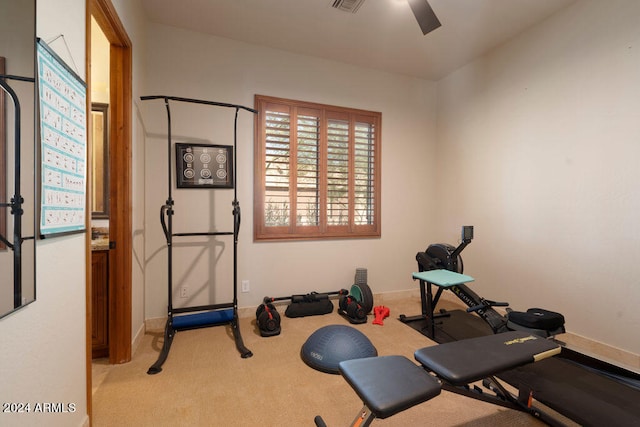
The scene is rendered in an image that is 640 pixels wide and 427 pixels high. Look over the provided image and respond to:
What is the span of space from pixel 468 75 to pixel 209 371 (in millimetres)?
4350

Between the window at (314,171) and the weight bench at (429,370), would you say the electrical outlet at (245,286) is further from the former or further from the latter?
the weight bench at (429,370)

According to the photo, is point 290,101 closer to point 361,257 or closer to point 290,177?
point 290,177

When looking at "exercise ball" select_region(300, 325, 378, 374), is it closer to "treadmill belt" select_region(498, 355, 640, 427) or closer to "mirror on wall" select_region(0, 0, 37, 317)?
"treadmill belt" select_region(498, 355, 640, 427)

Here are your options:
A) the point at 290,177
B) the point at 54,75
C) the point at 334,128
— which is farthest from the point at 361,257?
the point at 54,75

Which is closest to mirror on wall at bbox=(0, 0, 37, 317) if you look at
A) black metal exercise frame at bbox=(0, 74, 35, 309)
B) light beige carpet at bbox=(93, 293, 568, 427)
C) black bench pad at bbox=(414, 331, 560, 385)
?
black metal exercise frame at bbox=(0, 74, 35, 309)

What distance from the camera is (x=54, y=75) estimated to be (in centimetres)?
112

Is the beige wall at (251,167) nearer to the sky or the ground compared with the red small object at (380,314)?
nearer to the sky

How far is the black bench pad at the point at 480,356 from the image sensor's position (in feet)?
3.71

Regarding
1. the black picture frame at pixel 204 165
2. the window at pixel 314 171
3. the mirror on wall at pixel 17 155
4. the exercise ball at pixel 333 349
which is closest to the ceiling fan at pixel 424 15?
the window at pixel 314 171

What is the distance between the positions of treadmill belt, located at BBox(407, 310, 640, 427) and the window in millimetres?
2084

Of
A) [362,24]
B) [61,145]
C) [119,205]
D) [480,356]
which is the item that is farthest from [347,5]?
[480,356]

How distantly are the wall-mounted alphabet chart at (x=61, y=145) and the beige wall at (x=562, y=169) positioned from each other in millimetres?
3694

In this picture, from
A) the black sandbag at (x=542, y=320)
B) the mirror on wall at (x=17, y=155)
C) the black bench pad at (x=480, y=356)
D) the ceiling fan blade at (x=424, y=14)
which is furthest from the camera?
the black sandbag at (x=542, y=320)

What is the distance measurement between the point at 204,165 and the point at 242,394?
2139 mm
